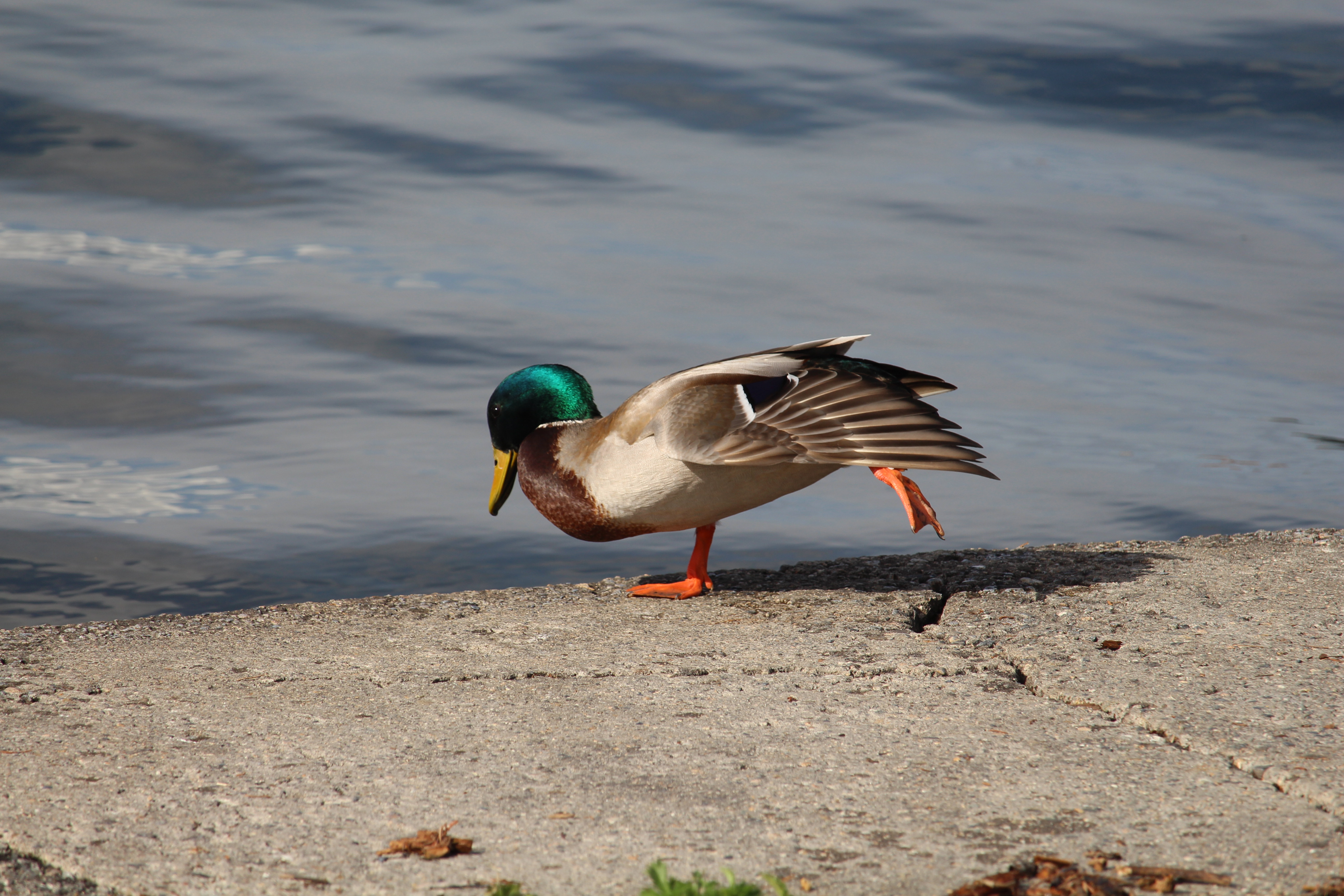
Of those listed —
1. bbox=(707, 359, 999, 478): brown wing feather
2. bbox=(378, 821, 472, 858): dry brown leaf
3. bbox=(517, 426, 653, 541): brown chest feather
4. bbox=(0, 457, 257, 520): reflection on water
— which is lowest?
bbox=(378, 821, 472, 858): dry brown leaf

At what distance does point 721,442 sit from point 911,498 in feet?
1.98

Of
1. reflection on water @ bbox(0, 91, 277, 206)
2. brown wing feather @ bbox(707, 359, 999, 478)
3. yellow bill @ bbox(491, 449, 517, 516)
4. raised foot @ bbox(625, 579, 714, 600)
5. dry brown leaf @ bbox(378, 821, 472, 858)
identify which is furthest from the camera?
reflection on water @ bbox(0, 91, 277, 206)

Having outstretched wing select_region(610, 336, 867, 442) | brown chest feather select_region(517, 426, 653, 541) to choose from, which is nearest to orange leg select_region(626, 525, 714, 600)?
brown chest feather select_region(517, 426, 653, 541)

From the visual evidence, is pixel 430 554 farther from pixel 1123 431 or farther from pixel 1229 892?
pixel 1229 892

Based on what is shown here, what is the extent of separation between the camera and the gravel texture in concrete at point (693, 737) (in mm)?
2088

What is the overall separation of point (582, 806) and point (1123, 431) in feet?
16.8

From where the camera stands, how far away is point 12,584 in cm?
501

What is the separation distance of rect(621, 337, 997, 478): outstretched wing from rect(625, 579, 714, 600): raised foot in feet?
1.48

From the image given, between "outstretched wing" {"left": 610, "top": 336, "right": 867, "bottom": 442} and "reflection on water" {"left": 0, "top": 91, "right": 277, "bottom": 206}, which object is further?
"reflection on water" {"left": 0, "top": 91, "right": 277, "bottom": 206}

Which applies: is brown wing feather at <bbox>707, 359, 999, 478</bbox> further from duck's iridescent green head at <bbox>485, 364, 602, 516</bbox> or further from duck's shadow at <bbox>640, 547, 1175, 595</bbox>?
duck's iridescent green head at <bbox>485, 364, 602, 516</bbox>

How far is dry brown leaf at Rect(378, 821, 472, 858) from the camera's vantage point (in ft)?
6.82

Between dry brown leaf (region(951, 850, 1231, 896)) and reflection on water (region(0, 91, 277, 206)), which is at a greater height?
reflection on water (region(0, 91, 277, 206))

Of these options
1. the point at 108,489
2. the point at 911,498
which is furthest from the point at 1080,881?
the point at 108,489

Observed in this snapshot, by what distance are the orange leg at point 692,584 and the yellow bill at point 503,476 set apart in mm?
600
